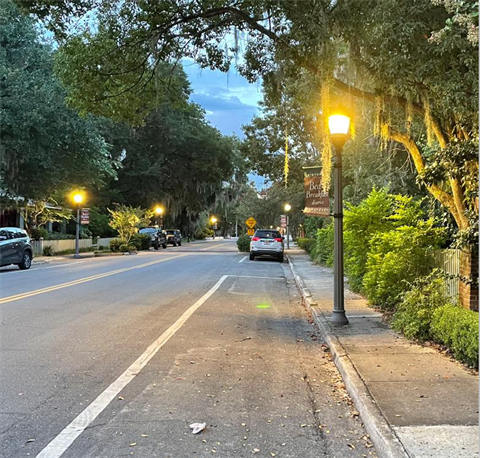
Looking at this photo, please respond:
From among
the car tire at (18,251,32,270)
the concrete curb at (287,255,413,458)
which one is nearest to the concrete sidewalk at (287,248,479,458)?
the concrete curb at (287,255,413,458)

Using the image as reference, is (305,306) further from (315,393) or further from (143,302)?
(315,393)

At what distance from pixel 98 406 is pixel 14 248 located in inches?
657

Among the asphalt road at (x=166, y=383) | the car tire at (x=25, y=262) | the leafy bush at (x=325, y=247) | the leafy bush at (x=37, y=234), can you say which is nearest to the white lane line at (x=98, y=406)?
the asphalt road at (x=166, y=383)

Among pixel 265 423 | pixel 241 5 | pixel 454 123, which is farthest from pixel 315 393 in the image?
pixel 241 5

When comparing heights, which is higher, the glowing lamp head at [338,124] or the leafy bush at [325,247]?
the glowing lamp head at [338,124]

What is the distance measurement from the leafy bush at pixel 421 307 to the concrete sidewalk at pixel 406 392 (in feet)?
0.76

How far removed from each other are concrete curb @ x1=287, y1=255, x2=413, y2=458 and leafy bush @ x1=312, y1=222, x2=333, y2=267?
11845mm

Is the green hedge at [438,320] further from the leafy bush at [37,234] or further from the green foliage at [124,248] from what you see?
the green foliage at [124,248]

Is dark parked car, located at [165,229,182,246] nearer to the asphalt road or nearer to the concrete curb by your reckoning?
the asphalt road

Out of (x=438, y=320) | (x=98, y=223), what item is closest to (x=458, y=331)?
(x=438, y=320)

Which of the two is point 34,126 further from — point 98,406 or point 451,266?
point 98,406

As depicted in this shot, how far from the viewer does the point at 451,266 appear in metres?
8.40

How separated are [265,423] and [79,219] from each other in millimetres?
27399

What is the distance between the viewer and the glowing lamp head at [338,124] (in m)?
8.60
